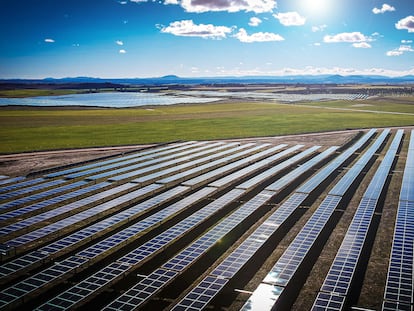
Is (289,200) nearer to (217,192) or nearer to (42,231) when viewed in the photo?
(217,192)

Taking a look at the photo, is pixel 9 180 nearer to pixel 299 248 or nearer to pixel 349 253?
pixel 299 248

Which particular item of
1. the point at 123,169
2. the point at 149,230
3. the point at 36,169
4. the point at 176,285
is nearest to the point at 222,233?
the point at 149,230

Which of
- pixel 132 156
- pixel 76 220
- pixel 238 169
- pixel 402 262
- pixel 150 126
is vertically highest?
pixel 150 126

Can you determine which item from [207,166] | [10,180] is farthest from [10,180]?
[207,166]

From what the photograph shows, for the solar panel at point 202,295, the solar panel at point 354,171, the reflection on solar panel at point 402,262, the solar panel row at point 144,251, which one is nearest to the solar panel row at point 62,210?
the solar panel row at point 144,251

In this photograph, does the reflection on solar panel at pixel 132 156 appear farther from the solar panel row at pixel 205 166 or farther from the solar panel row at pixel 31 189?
the solar panel row at pixel 205 166

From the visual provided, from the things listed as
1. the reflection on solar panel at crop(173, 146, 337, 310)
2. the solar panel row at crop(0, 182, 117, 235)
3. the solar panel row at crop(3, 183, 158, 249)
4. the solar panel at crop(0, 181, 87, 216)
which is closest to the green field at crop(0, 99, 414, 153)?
the solar panel at crop(0, 181, 87, 216)
